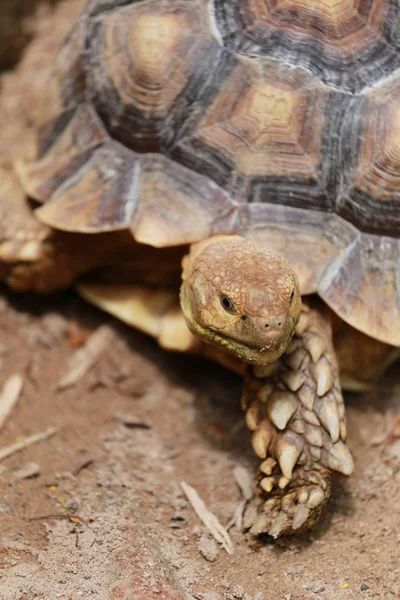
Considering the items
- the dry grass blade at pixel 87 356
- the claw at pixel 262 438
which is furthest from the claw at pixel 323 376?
the dry grass blade at pixel 87 356

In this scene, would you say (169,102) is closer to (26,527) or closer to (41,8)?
(26,527)

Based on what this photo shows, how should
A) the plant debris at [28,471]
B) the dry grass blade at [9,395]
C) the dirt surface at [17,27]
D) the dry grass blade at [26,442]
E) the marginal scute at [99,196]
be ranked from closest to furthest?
the plant debris at [28,471]
the dry grass blade at [26,442]
the marginal scute at [99,196]
the dry grass blade at [9,395]
the dirt surface at [17,27]

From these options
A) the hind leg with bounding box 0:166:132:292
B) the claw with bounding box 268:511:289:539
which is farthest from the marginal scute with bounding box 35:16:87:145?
the claw with bounding box 268:511:289:539

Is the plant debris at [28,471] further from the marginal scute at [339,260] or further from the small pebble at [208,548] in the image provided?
the marginal scute at [339,260]

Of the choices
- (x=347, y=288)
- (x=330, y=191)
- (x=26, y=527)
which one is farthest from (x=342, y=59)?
(x=26, y=527)

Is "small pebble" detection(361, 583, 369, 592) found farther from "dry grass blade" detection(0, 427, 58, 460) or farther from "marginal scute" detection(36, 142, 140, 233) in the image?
"marginal scute" detection(36, 142, 140, 233)

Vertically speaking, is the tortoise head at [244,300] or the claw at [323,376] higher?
the tortoise head at [244,300]
